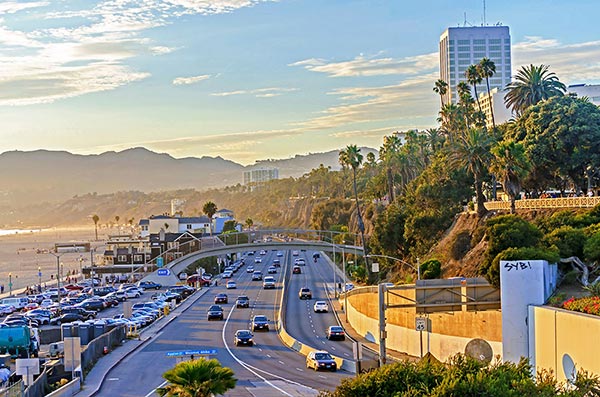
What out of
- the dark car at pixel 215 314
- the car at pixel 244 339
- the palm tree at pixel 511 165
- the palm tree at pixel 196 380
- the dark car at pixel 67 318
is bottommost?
the dark car at pixel 67 318

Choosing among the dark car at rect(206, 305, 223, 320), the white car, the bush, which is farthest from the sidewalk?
the bush

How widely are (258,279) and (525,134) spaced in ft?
187

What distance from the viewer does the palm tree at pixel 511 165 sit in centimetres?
7806

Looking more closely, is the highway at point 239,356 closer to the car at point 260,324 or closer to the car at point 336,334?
the car at point 260,324

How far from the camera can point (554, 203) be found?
77875 millimetres

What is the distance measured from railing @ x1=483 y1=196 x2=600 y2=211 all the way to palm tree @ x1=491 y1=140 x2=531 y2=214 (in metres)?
1.91

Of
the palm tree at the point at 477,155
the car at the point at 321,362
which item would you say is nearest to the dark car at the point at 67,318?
the palm tree at the point at 477,155

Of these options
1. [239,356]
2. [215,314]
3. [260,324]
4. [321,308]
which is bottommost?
[321,308]

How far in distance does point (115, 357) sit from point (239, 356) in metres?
7.96

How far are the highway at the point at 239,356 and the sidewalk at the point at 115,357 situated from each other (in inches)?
17.5

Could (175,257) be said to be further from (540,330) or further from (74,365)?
(540,330)

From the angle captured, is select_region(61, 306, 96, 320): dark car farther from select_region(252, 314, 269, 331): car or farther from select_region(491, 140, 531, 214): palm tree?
select_region(491, 140, 531, 214): palm tree

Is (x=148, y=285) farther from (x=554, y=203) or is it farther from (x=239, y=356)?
(x=239, y=356)

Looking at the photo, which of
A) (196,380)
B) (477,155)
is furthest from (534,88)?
(196,380)
